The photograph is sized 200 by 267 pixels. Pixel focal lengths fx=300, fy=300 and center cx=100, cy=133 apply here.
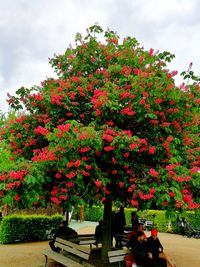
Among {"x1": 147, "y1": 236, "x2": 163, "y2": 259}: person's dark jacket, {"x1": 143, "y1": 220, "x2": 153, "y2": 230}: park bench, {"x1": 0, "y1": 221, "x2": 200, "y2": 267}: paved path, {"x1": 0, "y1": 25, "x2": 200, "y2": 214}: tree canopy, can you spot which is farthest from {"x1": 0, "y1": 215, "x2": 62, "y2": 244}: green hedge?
{"x1": 147, "y1": 236, "x2": 163, "y2": 259}: person's dark jacket

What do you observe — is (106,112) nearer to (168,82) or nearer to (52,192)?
(168,82)

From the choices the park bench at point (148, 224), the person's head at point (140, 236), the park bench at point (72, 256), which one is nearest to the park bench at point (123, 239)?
the person's head at point (140, 236)

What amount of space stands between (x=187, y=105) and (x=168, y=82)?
0.90 m

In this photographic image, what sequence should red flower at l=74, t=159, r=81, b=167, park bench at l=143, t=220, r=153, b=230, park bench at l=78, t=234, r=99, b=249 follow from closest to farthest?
red flower at l=74, t=159, r=81, b=167 → park bench at l=78, t=234, r=99, b=249 → park bench at l=143, t=220, r=153, b=230

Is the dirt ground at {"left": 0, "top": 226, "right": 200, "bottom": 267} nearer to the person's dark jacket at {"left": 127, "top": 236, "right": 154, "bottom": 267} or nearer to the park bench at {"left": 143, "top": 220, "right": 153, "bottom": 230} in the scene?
the person's dark jacket at {"left": 127, "top": 236, "right": 154, "bottom": 267}

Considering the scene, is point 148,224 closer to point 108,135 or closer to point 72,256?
point 72,256

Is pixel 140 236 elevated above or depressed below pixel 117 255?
above

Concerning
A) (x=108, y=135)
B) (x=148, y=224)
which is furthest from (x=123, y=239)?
(x=148, y=224)

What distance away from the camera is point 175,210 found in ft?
22.8

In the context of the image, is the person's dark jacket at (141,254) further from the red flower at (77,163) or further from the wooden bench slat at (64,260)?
the red flower at (77,163)

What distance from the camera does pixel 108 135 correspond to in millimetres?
7195

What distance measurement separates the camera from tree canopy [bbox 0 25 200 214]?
6.84 meters

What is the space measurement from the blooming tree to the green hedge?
7869mm

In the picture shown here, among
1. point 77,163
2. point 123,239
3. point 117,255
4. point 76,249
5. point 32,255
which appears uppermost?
point 77,163
